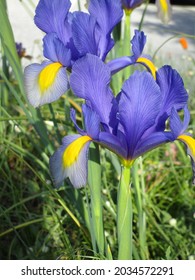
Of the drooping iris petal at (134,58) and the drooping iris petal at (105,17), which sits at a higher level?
the drooping iris petal at (105,17)

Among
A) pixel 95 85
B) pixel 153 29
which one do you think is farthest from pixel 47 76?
pixel 153 29

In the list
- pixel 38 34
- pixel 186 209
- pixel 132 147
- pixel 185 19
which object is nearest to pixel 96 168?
pixel 132 147

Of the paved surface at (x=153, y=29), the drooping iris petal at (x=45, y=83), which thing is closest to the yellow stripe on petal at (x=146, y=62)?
the drooping iris petal at (x=45, y=83)

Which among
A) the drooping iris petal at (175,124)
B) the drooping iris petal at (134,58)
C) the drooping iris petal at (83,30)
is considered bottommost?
the drooping iris petal at (175,124)

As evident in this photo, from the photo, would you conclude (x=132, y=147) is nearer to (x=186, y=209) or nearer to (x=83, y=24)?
(x=83, y=24)

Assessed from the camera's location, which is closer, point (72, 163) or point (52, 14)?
point (72, 163)

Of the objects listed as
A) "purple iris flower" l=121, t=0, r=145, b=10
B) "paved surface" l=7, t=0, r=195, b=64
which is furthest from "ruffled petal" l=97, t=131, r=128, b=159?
"paved surface" l=7, t=0, r=195, b=64

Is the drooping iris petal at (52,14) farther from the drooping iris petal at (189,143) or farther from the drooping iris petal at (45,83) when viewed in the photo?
the drooping iris petal at (189,143)

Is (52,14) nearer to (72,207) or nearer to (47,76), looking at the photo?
(47,76)
